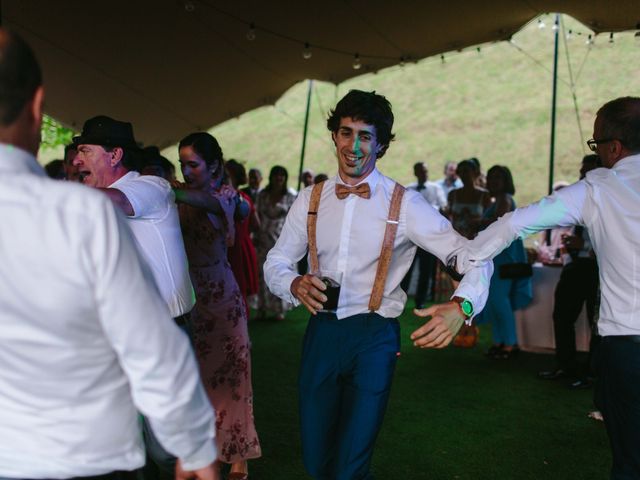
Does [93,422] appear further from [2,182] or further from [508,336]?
[508,336]

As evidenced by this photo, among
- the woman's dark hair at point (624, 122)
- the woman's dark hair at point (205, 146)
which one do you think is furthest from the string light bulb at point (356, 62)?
the woman's dark hair at point (624, 122)

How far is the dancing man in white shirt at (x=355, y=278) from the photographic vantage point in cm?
274

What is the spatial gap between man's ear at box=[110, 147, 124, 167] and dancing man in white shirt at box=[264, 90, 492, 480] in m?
0.74

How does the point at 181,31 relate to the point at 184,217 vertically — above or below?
above

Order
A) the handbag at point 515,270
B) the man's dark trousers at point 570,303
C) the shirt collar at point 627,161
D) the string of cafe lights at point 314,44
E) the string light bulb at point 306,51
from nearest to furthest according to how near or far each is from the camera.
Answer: the shirt collar at point 627,161 < the man's dark trousers at point 570,303 < the handbag at point 515,270 < the string of cafe lights at point 314,44 < the string light bulb at point 306,51

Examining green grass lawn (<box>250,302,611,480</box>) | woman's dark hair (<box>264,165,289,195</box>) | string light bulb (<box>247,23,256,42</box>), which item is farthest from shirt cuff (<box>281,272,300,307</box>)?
string light bulb (<box>247,23,256,42</box>)

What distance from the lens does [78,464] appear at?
1395 mm

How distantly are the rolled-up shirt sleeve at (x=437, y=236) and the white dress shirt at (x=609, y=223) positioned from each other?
7 cm

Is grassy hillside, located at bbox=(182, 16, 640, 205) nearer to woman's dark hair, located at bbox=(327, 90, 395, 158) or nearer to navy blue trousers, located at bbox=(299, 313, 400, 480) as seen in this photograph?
woman's dark hair, located at bbox=(327, 90, 395, 158)

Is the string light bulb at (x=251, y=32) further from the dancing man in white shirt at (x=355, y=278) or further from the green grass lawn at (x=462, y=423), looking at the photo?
the dancing man in white shirt at (x=355, y=278)

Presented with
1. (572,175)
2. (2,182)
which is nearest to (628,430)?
(2,182)

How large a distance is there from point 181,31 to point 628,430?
7.29 metres

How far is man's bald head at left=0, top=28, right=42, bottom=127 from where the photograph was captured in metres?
1.28

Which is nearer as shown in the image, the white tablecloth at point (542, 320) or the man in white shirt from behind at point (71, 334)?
the man in white shirt from behind at point (71, 334)
